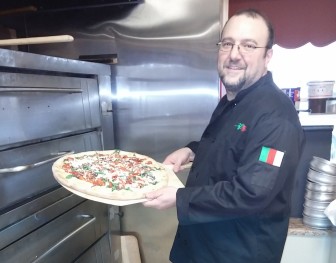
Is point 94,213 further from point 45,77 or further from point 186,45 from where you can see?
point 186,45

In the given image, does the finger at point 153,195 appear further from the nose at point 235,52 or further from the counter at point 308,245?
the counter at point 308,245

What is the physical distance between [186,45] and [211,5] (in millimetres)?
246

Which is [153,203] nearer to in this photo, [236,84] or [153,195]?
[153,195]

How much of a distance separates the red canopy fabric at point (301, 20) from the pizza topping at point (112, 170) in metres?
1.74

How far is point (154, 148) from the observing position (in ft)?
5.51

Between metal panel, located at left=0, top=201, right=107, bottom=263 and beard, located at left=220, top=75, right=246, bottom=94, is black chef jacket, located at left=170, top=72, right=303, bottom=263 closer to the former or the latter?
beard, located at left=220, top=75, right=246, bottom=94

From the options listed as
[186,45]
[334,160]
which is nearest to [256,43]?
[186,45]

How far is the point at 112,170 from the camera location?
3.91 feet

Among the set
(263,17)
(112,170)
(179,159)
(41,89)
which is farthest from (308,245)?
(41,89)

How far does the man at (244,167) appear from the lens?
0.80m

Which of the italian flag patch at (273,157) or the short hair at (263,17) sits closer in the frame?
the italian flag patch at (273,157)

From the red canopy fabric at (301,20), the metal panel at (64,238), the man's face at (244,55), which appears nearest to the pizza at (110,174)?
the metal panel at (64,238)

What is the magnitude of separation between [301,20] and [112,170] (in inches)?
80.3

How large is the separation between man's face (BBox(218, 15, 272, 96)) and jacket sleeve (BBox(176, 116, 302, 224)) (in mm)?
211
